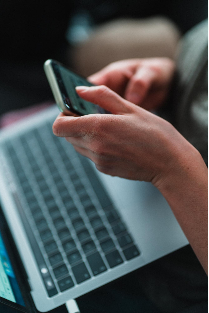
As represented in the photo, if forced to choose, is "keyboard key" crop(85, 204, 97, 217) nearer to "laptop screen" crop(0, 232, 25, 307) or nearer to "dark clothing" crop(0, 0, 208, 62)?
"laptop screen" crop(0, 232, 25, 307)

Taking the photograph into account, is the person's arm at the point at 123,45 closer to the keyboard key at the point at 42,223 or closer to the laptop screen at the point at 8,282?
the keyboard key at the point at 42,223

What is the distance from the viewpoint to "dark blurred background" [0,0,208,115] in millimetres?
866

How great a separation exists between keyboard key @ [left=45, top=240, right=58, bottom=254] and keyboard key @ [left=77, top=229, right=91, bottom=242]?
0.17 feet

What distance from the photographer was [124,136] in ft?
1.24

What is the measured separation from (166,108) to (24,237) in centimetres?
44

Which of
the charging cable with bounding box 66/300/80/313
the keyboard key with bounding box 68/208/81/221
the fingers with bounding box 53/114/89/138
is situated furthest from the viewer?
the keyboard key with bounding box 68/208/81/221

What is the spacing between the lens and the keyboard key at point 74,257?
522mm

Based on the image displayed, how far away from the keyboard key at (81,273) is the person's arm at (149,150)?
21cm

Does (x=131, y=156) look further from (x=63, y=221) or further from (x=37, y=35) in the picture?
(x=37, y=35)

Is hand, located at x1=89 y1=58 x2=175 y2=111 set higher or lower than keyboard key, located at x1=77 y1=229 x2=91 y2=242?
higher

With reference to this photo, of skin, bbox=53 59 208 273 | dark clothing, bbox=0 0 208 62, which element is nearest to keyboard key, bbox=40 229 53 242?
skin, bbox=53 59 208 273

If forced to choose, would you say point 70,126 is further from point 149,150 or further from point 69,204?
point 69,204

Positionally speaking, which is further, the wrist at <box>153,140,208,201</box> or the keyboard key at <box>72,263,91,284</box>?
the keyboard key at <box>72,263,91,284</box>

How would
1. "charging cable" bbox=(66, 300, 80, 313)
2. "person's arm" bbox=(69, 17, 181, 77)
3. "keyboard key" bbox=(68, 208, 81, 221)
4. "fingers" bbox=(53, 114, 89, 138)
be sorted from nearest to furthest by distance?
"fingers" bbox=(53, 114, 89, 138)
"charging cable" bbox=(66, 300, 80, 313)
"keyboard key" bbox=(68, 208, 81, 221)
"person's arm" bbox=(69, 17, 181, 77)
